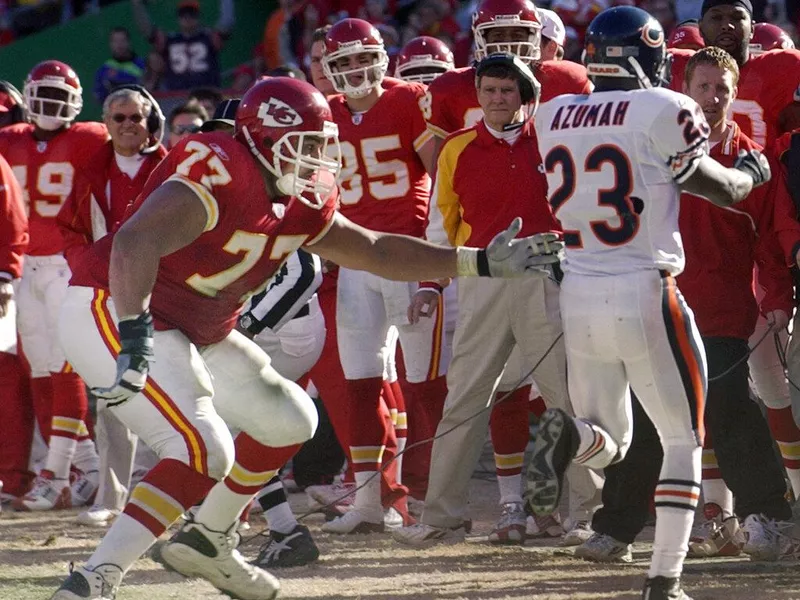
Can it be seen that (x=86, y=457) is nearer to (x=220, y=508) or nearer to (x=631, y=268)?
(x=220, y=508)

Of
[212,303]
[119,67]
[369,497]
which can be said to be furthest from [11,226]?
[119,67]

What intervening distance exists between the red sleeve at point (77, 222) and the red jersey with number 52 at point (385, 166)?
1.43 meters

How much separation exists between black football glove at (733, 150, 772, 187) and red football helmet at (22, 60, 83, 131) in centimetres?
417

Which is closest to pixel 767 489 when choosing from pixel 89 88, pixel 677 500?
pixel 677 500

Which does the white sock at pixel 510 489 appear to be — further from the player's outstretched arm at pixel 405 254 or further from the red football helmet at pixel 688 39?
the red football helmet at pixel 688 39

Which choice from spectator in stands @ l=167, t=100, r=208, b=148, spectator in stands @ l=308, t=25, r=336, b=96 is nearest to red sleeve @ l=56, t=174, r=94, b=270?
spectator in stands @ l=167, t=100, r=208, b=148

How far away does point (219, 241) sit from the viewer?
4.94 metres

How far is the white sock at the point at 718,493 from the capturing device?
636cm

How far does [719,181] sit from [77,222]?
383 centimetres

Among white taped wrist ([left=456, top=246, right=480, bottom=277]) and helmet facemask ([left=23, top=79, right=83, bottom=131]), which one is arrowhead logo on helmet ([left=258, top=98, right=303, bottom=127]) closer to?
white taped wrist ([left=456, top=246, right=480, bottom=277])

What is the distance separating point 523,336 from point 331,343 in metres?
1.28

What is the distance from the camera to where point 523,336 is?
648 cm

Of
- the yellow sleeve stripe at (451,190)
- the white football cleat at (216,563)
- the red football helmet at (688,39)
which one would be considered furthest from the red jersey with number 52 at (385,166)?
the white football cleat at (216,563)

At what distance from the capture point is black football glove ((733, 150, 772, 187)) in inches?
207
